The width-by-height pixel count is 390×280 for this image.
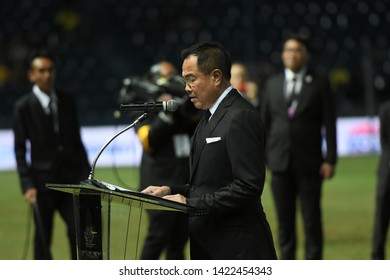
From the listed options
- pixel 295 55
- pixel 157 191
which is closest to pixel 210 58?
pixel 157 191

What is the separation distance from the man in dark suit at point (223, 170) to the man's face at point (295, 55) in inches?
153

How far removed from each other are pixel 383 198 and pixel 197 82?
14.3 feet

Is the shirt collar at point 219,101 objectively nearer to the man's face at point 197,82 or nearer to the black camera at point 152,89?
the man's face at point 197,82

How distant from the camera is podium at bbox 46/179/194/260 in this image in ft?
13.8

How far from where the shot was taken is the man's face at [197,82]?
4520 mm

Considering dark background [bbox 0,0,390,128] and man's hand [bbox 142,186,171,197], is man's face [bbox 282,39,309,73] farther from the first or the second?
dark background [bbox 0,0,390,128]

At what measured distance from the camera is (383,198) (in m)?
8.48

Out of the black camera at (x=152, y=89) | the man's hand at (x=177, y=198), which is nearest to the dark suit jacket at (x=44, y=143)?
the black camera at (x=152, y=89)

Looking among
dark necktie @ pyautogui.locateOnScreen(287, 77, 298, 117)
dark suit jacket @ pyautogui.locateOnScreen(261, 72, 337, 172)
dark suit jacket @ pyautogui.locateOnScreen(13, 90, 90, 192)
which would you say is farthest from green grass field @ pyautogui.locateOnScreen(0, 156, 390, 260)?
dark necktie @ pyautogui.locateOnScreen(287, 77, 298, 117)

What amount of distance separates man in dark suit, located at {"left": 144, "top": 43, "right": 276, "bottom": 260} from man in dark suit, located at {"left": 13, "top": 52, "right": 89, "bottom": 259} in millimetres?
3514

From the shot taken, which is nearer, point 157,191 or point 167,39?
point 157,191

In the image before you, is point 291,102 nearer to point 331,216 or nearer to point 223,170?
point 223,170

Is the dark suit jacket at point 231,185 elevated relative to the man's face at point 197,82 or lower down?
lower down
